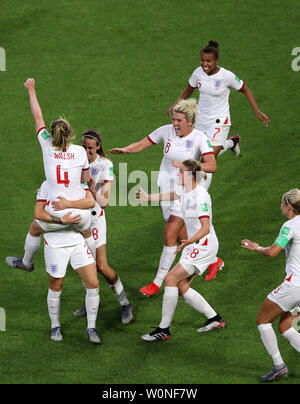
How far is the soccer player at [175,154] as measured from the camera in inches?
375

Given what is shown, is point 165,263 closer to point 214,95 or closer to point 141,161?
point 214,95

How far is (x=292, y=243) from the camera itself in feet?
25.9

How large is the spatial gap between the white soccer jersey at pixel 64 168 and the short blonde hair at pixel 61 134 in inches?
2.6

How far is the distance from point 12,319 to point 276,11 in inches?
456

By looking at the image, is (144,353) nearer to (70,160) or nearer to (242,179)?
(70,160)

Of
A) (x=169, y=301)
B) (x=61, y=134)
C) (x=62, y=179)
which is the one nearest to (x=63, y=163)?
(x=62, y=179)

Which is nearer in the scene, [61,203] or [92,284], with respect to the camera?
[61,203]

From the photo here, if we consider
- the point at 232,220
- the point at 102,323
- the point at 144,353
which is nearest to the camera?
the point at 144,353

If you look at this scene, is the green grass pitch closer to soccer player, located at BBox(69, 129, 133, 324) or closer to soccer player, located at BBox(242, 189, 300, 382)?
soccer player, located at BBox(242, 189, 300, 382)

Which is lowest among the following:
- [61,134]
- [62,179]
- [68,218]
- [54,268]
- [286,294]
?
[54,268]

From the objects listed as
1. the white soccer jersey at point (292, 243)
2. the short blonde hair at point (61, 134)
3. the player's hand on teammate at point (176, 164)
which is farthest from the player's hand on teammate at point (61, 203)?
the white soccer jersey at point (292, 243)

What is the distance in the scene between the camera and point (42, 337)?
362 inches

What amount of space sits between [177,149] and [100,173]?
1.07 metres

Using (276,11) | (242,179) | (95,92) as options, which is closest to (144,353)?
(242,179)
